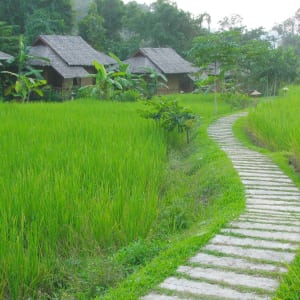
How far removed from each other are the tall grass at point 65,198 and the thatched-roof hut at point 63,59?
13022mm

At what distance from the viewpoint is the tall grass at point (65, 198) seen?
2973mm

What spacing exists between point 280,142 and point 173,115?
1.83 meters

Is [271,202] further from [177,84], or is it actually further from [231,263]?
[177,84]

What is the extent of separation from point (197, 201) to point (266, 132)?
2.90 meters

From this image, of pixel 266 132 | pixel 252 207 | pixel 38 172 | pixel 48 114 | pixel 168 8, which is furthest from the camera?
pixel 168 8

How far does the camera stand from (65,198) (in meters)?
3.67

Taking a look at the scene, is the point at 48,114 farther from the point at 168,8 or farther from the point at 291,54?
the point at 168,8

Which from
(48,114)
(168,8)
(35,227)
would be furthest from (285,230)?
(168,8)

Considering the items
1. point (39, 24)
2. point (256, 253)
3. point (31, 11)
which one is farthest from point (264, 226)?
point (31, 11)

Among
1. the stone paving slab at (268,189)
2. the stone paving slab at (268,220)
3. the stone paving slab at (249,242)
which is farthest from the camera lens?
the stone paving slab at (268,189)

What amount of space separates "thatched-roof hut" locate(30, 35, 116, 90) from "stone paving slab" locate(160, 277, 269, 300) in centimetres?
1663

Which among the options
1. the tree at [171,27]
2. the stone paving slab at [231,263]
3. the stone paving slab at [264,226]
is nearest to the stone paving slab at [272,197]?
the stone paving slab at [264,226]

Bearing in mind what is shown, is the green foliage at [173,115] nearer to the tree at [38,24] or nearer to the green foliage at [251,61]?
the green foliage at [251,61]

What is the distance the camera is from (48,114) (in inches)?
370
